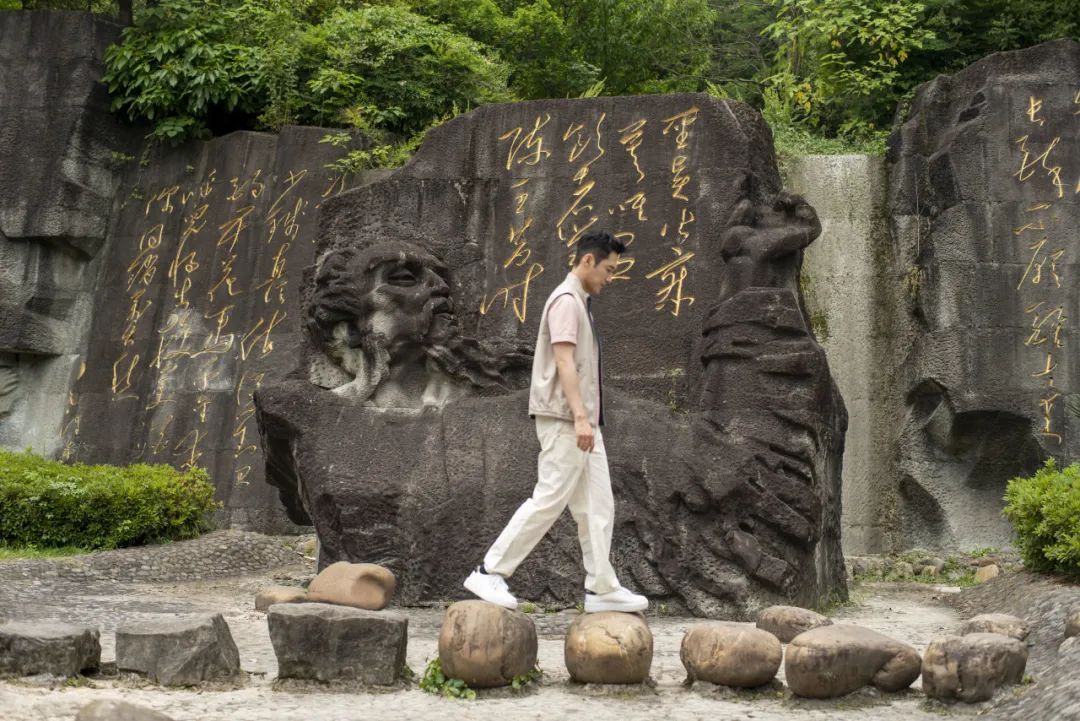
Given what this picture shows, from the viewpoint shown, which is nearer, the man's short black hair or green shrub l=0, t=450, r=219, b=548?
the man's short black hair

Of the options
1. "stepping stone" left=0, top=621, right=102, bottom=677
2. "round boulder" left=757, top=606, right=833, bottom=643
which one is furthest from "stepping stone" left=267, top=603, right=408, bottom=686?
"round boulder" left=757, top=606, right=833, bottom=643

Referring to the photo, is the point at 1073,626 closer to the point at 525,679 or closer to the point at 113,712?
the point at 525,679

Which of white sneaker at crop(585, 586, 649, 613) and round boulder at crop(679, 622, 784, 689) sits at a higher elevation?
white sneaker at crop(585, 586, 649, 613)

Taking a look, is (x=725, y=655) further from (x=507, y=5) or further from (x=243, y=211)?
(x=507, y=5)

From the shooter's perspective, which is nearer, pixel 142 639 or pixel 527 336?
pixel 142 639

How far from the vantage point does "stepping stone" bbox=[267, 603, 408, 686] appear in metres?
5.34

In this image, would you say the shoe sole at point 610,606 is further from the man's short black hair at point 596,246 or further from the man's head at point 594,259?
the man's short black hair at point 596,246

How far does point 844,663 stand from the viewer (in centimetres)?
521

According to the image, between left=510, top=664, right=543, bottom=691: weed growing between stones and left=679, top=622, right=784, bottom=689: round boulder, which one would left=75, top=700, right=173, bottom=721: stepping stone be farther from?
left=679, top=622, right=784, bottom=689: round boulder

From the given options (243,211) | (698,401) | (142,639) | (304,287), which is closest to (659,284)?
(698,401)

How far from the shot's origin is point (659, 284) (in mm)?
8805

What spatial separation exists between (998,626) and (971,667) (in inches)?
39.3

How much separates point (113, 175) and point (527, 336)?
29.5 ft

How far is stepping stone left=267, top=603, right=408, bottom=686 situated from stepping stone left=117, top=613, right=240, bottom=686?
0.28m
